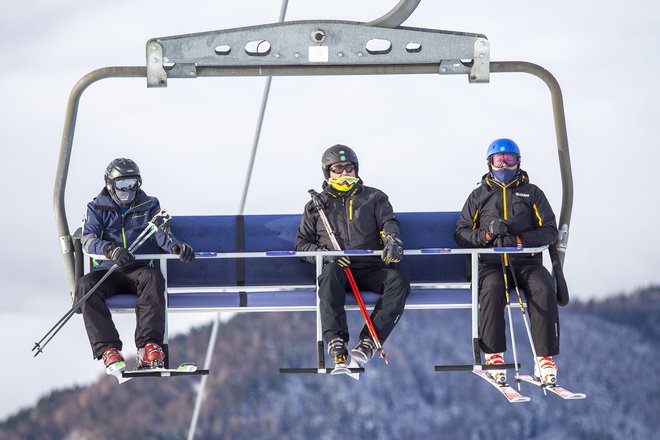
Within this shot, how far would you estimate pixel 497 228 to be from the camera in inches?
371

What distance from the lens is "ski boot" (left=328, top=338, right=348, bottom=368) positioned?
29.9ft

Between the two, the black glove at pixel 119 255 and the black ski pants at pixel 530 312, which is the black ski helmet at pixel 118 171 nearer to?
the black glove at pixel 119 255

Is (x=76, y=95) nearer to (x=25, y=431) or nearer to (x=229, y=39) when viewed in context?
(x=229, y=39)

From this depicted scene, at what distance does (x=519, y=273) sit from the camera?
31.7 feet

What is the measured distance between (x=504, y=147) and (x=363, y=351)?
70.0 inches

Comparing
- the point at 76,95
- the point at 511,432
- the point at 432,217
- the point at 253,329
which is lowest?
the point at 511,432

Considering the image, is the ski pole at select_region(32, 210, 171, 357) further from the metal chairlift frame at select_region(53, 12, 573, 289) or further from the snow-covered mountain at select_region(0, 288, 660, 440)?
the snow-covered mountain at select_region(0, 288, 660, 440)

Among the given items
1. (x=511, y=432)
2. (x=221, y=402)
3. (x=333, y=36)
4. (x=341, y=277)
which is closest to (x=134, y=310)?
(x=341, y=277)

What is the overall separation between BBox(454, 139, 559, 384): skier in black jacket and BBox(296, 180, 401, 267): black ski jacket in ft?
1.92

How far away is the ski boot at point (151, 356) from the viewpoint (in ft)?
30.2

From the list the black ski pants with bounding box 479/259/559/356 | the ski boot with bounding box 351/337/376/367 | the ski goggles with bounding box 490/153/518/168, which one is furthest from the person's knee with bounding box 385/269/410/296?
the ski goggles with bounding box 490/153/518/168

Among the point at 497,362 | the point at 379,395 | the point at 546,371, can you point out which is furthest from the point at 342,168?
the point at 379,395

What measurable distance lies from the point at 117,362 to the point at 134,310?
1.52 feet

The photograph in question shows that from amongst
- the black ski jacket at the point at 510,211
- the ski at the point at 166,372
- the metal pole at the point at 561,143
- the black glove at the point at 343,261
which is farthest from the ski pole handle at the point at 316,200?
the metal pole at the point at 561,143
